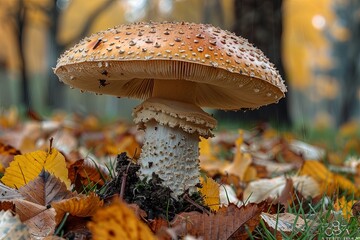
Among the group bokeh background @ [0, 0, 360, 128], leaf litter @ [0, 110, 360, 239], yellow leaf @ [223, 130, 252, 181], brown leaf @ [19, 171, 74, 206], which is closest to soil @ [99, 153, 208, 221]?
leaf litter @ [0, 110, 360, 239]

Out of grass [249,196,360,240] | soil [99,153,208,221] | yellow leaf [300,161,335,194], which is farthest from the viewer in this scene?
yellow leaf [300,161,335,194]

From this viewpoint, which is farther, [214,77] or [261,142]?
[261,142]

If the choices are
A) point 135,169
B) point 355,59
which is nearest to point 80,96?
point 355,59

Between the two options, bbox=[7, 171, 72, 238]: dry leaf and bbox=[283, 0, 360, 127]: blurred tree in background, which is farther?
bbox=[283, 0, 360, 127]: blurred tree in background

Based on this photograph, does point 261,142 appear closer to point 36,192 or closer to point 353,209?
point 353,209

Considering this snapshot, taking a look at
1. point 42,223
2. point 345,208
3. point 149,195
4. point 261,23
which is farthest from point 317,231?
point 261,23

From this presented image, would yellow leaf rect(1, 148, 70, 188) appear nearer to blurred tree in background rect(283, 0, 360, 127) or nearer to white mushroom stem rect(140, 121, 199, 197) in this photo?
white mushroom stem rect(140, 121, 199, 197)

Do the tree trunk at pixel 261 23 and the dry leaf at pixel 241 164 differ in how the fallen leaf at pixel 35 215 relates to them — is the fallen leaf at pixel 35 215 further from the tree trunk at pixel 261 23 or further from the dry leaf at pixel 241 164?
the tree trunk at pixel 261 23

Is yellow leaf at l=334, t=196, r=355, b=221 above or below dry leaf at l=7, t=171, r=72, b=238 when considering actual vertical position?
below
